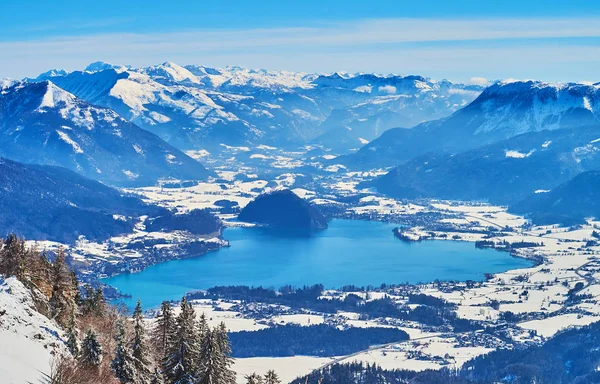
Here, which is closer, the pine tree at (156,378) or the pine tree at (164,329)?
the pine tree at (156,378)

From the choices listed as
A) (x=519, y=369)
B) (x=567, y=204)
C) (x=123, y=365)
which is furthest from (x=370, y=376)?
(x=567, y=204)

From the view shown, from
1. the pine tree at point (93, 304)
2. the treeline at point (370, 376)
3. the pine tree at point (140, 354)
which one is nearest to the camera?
the pine tree at point (140, 354)

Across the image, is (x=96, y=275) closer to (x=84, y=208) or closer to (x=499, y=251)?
(x=84, y=208)

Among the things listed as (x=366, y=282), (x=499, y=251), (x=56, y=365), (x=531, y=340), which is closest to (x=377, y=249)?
(x=499, y=251)

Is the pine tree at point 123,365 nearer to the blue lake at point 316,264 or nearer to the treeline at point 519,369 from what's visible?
the treeline at point 519,369

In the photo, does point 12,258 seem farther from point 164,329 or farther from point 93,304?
point 164,329

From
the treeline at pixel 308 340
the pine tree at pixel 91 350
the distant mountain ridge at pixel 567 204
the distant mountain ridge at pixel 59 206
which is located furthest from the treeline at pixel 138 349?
the distant mountain ridge at pixel 567 204

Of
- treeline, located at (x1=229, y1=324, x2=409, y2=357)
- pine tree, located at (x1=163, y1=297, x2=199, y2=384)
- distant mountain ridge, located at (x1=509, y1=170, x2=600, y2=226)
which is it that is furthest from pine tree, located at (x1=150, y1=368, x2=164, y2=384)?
distant mountain ridge, located at (x1=509, y1=170, x2=600, y2=226)

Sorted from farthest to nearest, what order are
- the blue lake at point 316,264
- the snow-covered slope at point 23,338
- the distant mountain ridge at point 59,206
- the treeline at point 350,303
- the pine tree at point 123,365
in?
1. the distant mountain ridge at point 59,206
2. the blue lake at point 316,264
3. the treeline at point 350,303
4. the pine tree at point 123,365
5. the snow-covered slope at point 23,338
